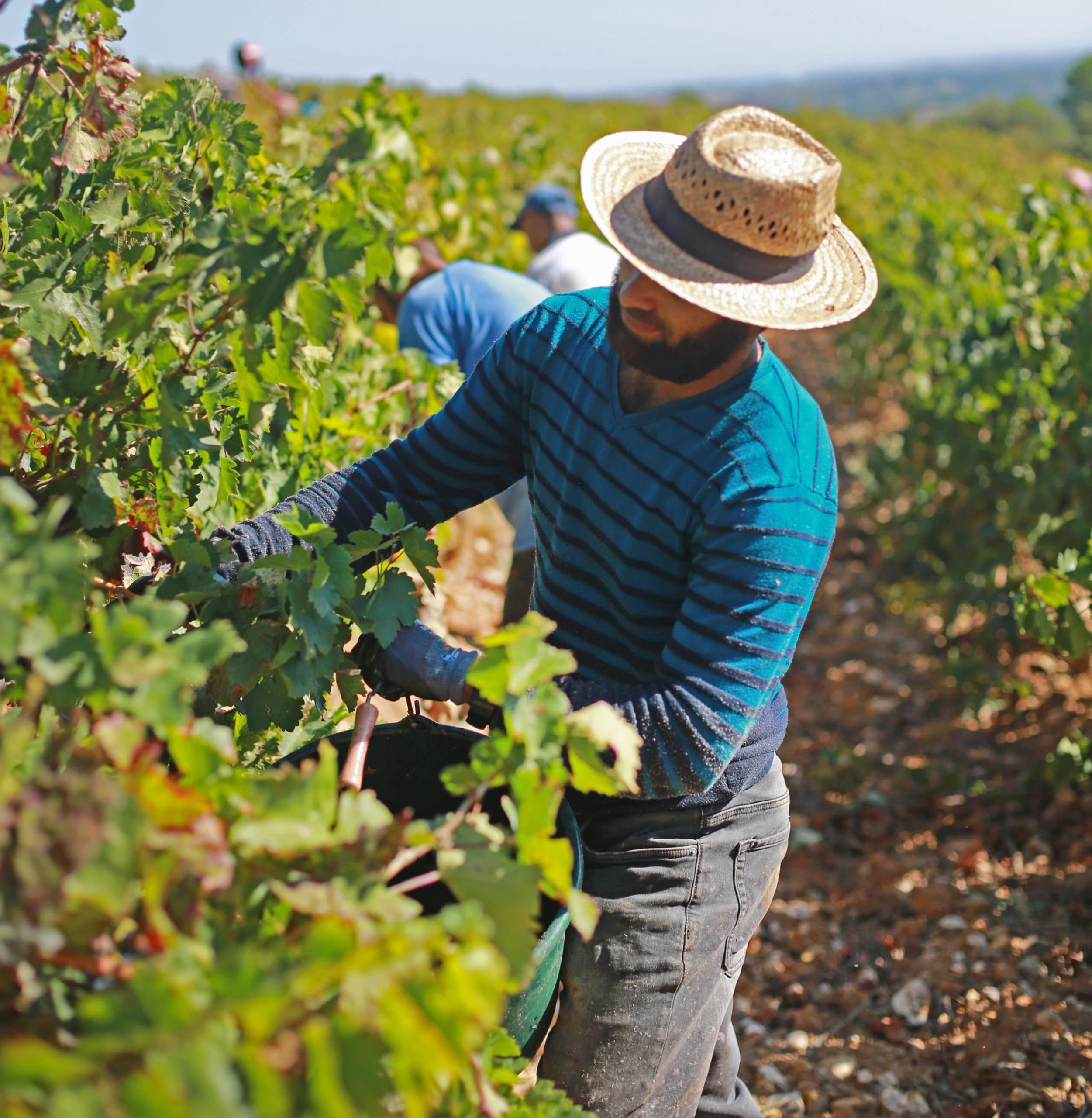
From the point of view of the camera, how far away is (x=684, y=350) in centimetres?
175

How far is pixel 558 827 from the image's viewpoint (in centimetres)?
183

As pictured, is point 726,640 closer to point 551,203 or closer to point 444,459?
point 444,459

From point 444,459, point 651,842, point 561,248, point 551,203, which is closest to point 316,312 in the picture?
point 444,459

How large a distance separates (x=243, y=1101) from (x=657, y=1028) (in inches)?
46.6

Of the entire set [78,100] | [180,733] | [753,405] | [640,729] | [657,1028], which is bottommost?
[657,1028]

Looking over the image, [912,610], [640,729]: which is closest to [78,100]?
[640,729]

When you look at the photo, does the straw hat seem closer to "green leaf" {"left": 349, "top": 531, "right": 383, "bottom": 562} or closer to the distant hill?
"green leaf" {"left": 349, "top": 531, "right": 383, "bottom": 562}

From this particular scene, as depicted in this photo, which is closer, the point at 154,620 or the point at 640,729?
the point at 154,620

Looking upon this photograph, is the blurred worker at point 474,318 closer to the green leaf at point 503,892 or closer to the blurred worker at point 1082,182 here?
the green leaf at point 503,892

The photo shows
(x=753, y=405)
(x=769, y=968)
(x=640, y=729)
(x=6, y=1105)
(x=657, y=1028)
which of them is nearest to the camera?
(x=6, y=1105)

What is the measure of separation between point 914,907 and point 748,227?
9.07ft

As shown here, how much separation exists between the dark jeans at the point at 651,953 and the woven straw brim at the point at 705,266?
0.86 metres

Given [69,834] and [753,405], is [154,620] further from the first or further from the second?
[753,405]

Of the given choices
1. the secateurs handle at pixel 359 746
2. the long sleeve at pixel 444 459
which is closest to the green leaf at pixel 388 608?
the secateurs handle at pixel 359 746
